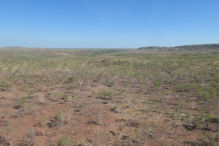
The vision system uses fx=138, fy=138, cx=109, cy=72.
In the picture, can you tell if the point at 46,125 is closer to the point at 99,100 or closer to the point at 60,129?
the point at 60,129

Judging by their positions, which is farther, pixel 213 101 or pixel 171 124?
pixel 213 101

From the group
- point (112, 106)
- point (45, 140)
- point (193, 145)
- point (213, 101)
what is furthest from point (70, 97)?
point (213, 101)

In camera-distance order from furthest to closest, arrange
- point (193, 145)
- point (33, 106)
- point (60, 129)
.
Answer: point (33, 106) < point (60, 129) < point (193, 145)

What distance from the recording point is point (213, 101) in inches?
280

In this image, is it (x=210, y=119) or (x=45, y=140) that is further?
(x=210, y=119)

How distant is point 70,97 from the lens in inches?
331

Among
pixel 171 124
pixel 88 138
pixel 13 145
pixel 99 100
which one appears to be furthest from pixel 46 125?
pixel 171 124

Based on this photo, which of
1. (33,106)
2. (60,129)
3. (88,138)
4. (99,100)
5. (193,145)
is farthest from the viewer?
(99,100)

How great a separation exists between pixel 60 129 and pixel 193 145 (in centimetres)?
439

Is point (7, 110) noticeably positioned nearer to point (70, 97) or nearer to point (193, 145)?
point (70, 97)

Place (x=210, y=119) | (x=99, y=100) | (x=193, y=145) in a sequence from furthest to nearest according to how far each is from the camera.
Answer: (x=99, y=100), (x=210, y=119), (x=193, y=145)

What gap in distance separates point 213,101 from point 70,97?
7.82 metres

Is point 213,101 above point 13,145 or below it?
above

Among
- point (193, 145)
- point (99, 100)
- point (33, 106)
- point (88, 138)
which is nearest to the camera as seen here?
point (193, 145)
